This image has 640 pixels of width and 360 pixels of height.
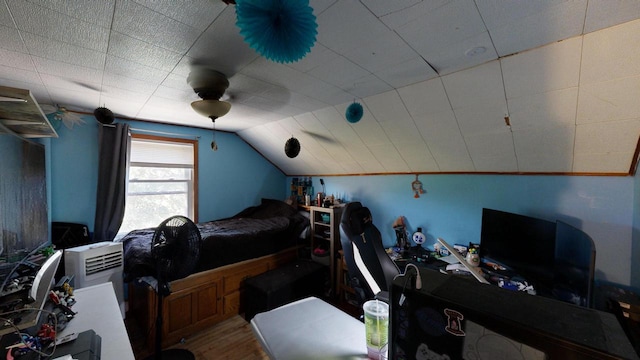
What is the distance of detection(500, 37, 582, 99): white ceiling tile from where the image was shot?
127cm

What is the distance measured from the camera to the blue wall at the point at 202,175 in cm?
260

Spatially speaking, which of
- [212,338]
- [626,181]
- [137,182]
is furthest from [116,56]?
[626,181]

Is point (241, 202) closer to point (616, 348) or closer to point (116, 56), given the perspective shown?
point (116, 56)

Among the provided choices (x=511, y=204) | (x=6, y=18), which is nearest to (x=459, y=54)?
(x=511, y=204)

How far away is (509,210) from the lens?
2193mm

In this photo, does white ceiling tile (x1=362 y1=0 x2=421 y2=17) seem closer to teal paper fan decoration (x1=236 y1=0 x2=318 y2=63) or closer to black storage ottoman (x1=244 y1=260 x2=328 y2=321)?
teal paper fan decoration (x1=236 y1=0 x2=318 y2=63)

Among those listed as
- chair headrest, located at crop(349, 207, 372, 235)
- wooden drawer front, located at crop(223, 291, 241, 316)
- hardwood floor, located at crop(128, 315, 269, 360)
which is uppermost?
chair headrest, located at crop(349, 207, 372, 235)

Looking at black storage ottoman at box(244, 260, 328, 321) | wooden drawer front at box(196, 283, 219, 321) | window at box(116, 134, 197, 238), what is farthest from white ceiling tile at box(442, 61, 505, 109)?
window at box(116, 134, 197, 238)

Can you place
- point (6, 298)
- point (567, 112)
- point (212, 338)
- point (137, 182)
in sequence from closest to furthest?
point (6, 298), point (567, 112), point (212, 338), point (137, 182)

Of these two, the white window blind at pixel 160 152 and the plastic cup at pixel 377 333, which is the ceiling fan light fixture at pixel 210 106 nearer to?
the plastic cup at pixel 377 333

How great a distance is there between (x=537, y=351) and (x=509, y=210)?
7.35ft

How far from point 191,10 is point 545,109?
7.07 feet

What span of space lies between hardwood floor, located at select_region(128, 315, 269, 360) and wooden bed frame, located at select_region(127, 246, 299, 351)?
81 millimetres

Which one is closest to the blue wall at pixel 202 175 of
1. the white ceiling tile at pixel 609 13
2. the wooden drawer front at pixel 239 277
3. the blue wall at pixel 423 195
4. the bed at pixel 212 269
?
the blue wall at pixel 423 195
